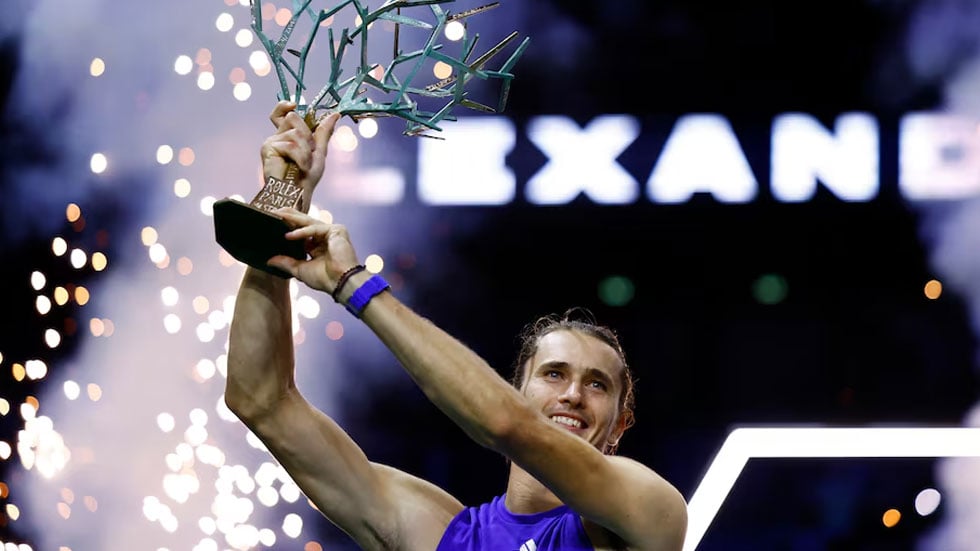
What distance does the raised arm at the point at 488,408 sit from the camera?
7.27 feet

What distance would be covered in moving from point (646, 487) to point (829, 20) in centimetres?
270

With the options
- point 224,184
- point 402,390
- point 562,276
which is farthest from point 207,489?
point 562,276

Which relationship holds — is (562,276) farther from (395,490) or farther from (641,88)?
(395,490)

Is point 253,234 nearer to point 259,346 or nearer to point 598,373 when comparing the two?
point 259,346

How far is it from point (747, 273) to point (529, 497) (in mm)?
2081

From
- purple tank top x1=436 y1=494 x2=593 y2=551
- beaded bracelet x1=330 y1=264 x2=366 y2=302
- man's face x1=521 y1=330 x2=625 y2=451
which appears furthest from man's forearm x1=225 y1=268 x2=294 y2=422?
man's face x1=521 y1=330 x2=625 y2=451

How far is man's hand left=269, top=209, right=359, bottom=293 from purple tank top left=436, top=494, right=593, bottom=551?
0.71 meters

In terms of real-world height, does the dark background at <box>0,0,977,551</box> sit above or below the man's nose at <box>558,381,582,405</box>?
above

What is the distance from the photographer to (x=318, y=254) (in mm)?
2363

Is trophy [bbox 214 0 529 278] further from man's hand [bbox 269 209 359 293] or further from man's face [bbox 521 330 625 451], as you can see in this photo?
man's face [bbox 521 330 625 451]

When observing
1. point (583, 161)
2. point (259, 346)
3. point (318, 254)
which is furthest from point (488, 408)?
point (583, 161)

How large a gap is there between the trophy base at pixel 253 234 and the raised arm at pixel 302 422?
114 mm

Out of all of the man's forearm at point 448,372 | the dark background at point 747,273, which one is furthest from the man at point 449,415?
the dark background at point 747,273

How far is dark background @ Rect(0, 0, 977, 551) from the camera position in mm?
4707
